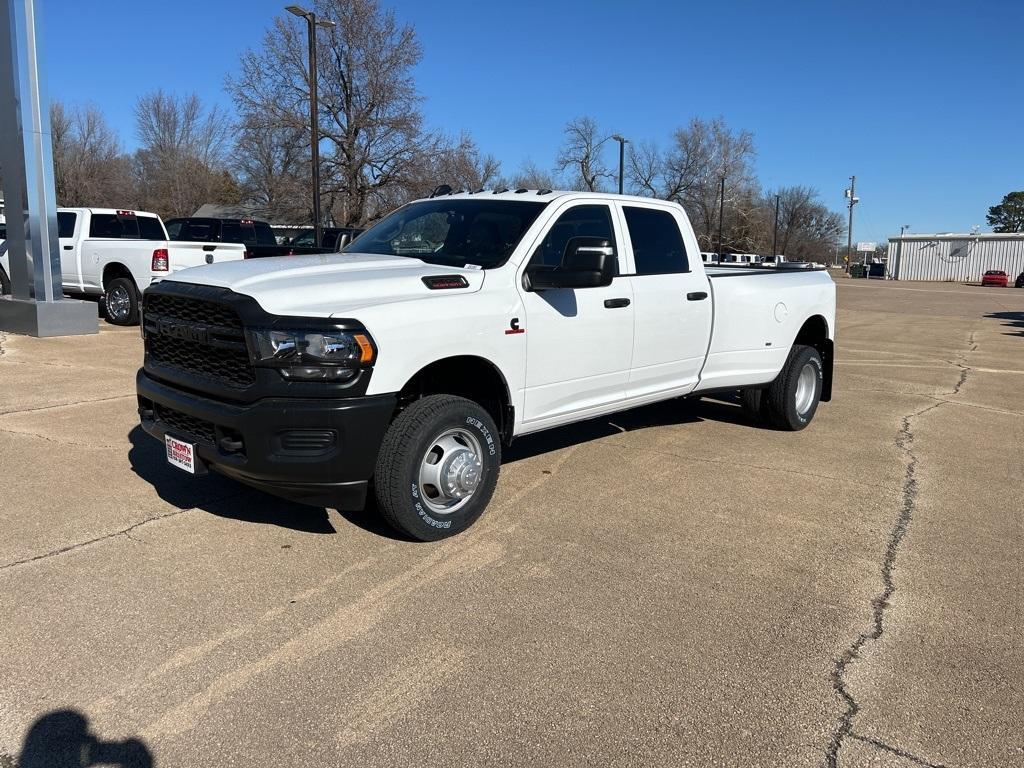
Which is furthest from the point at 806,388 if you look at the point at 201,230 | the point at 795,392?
the point at 201,230

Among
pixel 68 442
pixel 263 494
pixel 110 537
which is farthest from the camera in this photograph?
pixel 68 442

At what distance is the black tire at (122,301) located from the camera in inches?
521

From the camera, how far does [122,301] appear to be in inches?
530

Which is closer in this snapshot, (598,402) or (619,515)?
(619,515)

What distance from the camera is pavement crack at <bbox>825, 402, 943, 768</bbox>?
9.36 feet

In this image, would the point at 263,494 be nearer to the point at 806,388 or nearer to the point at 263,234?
the point at 806,388

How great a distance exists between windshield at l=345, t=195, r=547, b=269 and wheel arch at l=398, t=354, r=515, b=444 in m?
0.64

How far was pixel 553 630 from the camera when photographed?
353 centimetres

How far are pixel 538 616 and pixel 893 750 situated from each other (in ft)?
4.86

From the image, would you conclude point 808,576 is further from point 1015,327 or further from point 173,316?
point 1015,327

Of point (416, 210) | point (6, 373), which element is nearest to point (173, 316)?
point (416, 210)

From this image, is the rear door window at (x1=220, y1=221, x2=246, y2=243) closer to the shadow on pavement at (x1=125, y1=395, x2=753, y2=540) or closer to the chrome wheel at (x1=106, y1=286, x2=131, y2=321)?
the chrome wheel at (x1=106, y1=286, x2=131, y2=321)

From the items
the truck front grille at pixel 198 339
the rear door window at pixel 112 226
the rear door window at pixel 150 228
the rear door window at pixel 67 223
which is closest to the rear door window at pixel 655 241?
the truck front grille at pixel 198 339

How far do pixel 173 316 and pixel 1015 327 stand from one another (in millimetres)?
21116
